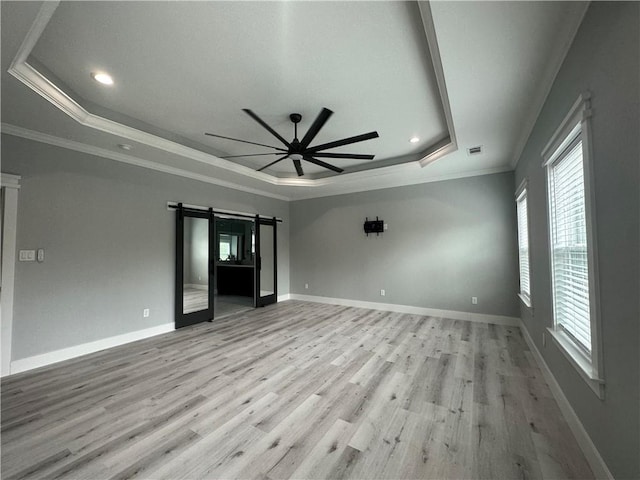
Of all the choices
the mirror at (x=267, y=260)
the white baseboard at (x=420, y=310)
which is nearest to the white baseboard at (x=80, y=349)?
the mirror at (x=267, y=260)

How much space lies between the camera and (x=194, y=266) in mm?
4695

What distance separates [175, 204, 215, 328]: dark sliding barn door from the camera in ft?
14.5

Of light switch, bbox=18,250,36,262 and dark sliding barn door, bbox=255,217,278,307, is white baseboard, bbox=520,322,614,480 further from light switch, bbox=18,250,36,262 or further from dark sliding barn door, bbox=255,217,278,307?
light switch, bbox=18,250,36,262

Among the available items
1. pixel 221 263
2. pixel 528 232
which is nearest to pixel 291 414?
pixel 528 232

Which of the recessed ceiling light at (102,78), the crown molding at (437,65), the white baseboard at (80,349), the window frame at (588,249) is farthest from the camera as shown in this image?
the white baseboard at (80,349)

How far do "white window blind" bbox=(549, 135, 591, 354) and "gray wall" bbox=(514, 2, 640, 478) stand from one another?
0.35 metres

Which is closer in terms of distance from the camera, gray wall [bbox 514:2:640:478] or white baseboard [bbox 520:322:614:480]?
gray wall [bbox 514:2:640:478]

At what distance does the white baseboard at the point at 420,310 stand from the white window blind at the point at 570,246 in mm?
2497

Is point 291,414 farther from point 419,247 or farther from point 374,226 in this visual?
point 374,226

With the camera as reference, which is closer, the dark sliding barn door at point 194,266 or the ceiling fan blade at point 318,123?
the ceiling fan blade at point 318,123

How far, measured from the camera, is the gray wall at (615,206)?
1118mm

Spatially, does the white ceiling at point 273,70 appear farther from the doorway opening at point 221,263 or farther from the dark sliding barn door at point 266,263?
the dark sliding barn door at point 266,263

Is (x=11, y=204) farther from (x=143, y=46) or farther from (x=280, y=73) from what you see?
(x=280, y=73)

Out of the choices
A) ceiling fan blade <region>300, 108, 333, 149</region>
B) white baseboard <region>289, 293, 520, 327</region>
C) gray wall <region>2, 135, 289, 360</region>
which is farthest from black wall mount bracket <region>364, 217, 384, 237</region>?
gray wall <region>2, 135, 289, 360</region>
